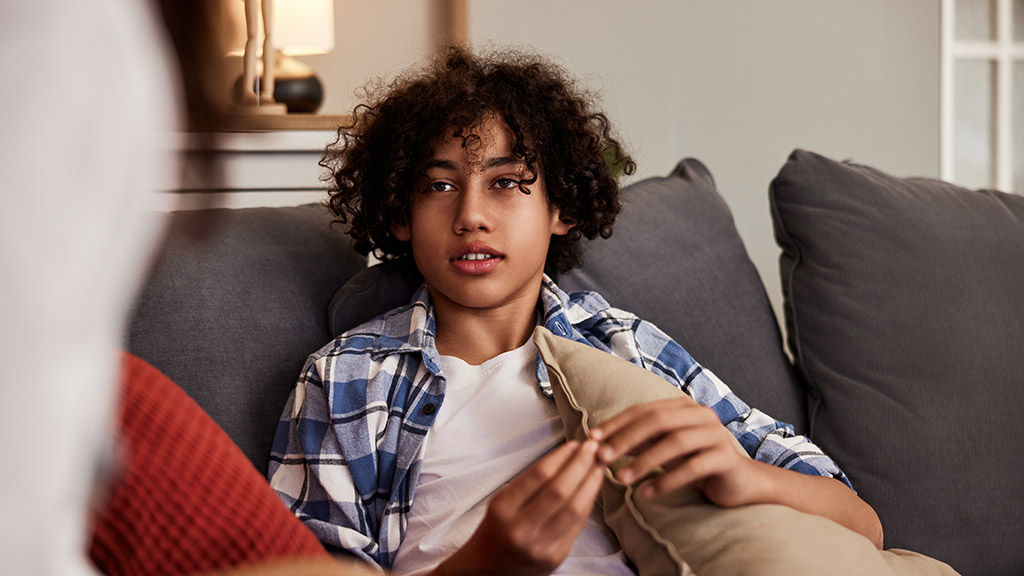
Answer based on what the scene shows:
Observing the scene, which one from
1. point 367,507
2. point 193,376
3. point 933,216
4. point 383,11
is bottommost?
point 367,507

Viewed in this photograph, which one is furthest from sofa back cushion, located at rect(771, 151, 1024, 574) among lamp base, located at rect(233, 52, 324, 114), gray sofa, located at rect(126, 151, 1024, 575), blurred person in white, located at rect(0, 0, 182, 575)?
lamp base, located at rect(233, 52, 324, 114)

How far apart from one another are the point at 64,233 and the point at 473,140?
92 cm

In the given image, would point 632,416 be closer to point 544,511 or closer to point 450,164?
point 544,511

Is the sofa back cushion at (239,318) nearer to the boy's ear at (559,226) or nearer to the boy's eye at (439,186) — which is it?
the boy's eye at (439,186)

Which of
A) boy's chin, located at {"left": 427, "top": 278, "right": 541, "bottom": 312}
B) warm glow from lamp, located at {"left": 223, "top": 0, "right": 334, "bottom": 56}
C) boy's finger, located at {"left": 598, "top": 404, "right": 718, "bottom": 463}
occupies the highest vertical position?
warm glow from lamp, located at {"left": 223, "top": 0, "right": 334, "bottom": 56}

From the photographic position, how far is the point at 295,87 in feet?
7.80

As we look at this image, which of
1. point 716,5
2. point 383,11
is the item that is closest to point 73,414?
point 383,11

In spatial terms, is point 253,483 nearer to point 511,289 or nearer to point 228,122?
point 228,122

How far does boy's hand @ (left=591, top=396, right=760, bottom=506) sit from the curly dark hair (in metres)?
0.50

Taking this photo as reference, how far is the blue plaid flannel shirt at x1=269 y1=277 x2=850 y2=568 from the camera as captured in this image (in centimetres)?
109

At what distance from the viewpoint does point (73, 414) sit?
1.05 ft

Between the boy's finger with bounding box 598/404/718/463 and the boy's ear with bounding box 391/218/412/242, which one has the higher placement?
the boy's ear with bounding box 391/218/412/242

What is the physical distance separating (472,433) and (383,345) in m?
0.17

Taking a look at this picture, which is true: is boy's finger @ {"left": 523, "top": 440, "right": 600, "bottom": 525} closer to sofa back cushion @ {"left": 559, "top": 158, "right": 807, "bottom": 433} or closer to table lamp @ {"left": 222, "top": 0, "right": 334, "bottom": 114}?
sofa back cushion @ {"left": 559, "top": 158, "right": 807, "bottom": 433}
